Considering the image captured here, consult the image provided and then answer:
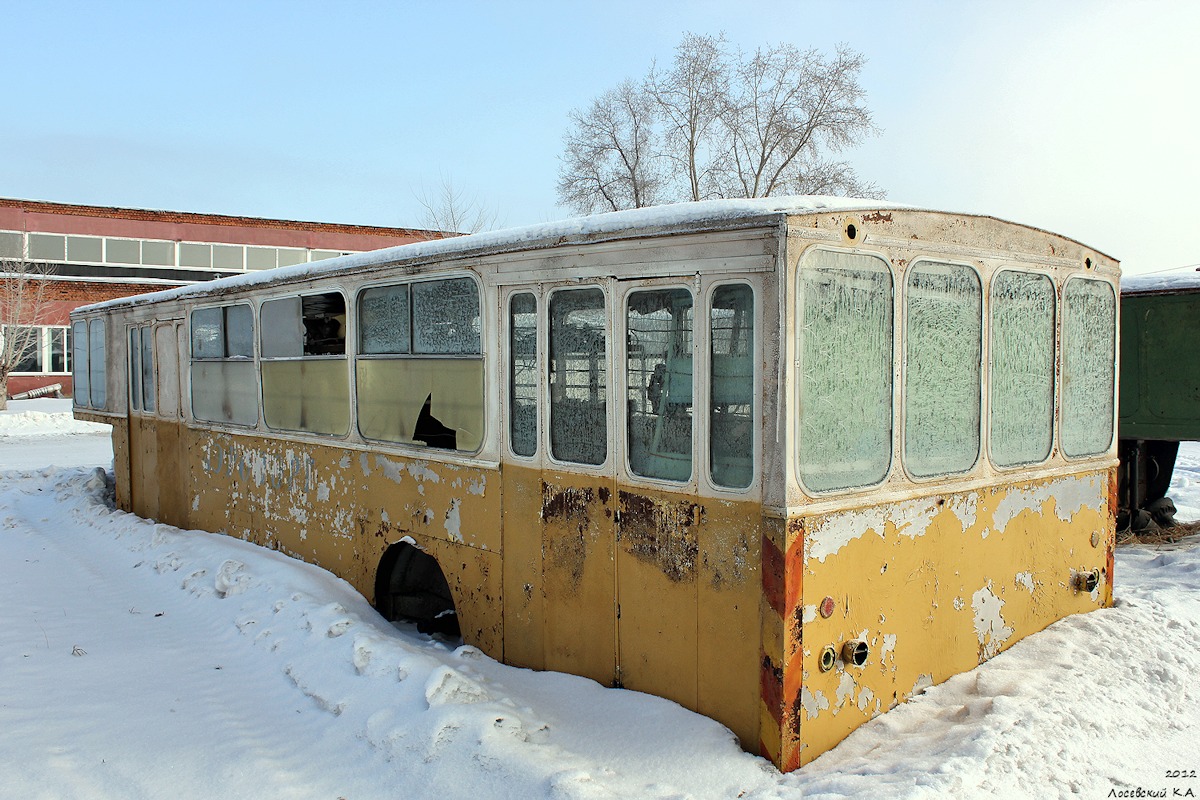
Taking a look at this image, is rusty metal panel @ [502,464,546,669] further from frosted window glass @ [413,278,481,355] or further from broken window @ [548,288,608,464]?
frosted window glass @ [413,278,481,355]

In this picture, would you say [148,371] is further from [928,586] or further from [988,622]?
[988,622]

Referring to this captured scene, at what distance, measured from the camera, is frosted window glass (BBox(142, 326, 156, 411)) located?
30.7 ft

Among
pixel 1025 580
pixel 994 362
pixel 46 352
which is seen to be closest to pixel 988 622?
pixel 1025 580

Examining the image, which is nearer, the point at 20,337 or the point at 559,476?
the point at 559,476

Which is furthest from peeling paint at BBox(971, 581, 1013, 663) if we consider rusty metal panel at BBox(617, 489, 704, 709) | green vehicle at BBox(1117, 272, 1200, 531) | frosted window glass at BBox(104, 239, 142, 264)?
frosted window glass at BBox(104, 239, 142, 264)

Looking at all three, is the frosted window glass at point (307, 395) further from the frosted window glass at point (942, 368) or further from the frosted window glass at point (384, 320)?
the frosted window glass at point (942, 368)

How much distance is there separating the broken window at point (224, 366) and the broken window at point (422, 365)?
6.32 ft

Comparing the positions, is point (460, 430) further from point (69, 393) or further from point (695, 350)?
point (69, 393)

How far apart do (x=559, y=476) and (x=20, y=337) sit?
97.1 ft

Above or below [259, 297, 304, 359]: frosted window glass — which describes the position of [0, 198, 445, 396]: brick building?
above

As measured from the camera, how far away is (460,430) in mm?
5184

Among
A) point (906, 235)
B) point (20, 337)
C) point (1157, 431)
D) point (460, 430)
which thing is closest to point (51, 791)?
point (460, 430)

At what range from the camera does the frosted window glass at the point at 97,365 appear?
10627 mm

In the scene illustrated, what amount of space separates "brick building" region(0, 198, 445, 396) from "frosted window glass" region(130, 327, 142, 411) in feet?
69.6
